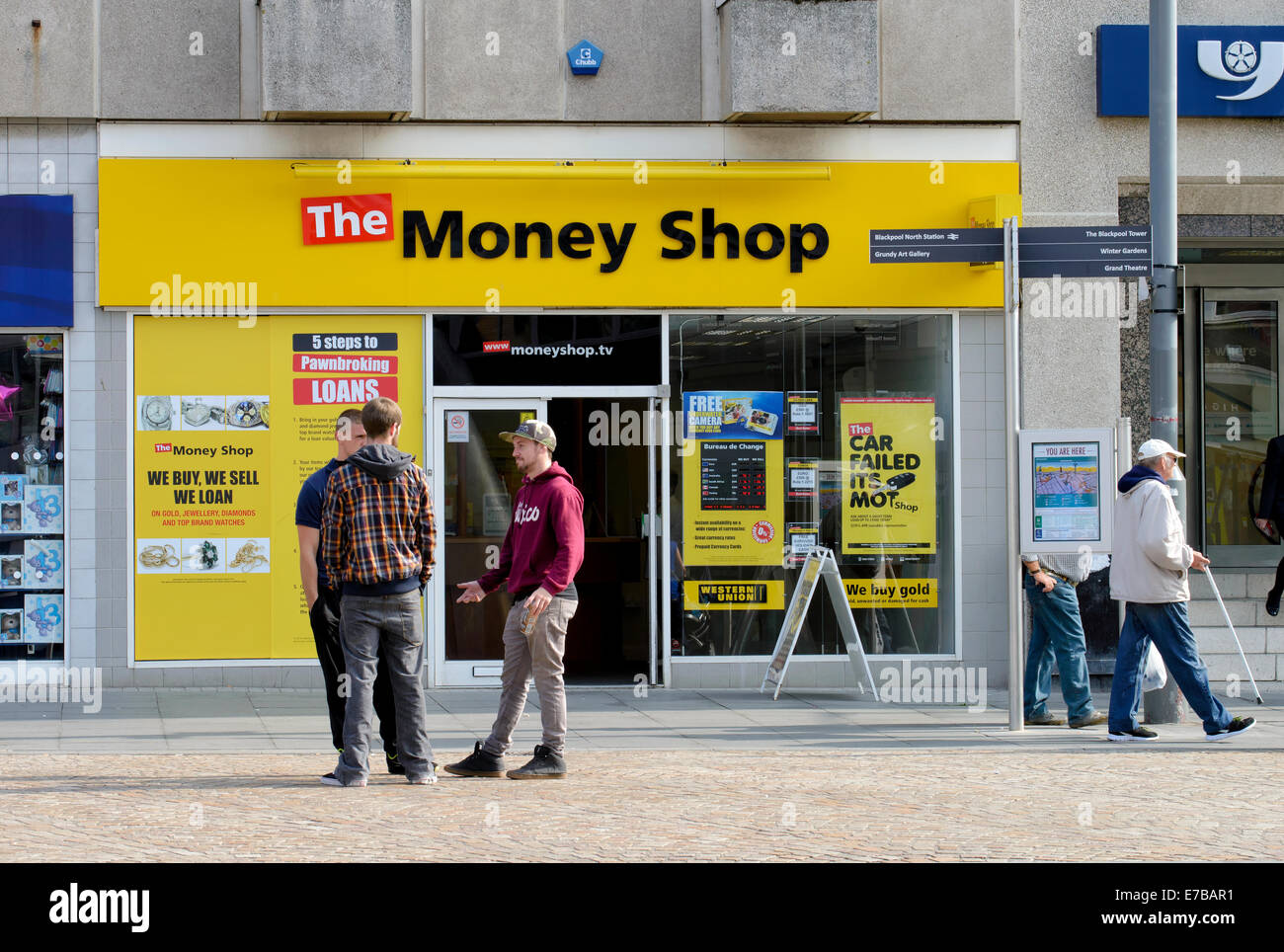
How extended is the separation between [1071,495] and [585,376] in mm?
3971

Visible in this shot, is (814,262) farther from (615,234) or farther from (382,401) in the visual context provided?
(382,401)

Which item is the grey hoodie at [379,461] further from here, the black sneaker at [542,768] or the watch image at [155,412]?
the watch image at [155,412]

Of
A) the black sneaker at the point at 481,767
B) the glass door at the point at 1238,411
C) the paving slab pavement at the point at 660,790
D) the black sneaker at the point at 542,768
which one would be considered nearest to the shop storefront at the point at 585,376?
the paving slab pavement at the point at 660,790

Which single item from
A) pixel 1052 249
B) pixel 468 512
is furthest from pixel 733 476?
pixel 1052 249

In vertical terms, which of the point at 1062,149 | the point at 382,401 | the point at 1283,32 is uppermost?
the point at 1283,32

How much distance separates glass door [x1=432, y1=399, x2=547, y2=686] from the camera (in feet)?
40.8

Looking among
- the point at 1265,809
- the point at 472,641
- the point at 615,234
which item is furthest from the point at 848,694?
the point at 1265,809

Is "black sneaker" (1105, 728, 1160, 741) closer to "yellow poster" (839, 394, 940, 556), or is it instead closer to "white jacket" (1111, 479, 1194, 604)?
"white jacket" (1111, 479, 1194, 604)

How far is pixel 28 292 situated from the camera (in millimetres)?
11859

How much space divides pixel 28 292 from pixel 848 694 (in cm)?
688

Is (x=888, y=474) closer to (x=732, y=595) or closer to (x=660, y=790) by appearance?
(x=732, y=595)

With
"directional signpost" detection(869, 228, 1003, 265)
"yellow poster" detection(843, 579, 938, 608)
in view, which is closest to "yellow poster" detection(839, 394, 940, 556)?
"yellow poster" detection(843, 579, 938, 608)

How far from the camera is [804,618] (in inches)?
477

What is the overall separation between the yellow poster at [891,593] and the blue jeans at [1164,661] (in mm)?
3066
